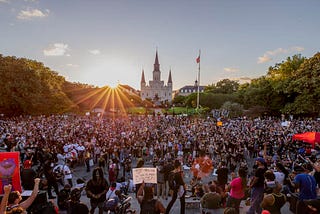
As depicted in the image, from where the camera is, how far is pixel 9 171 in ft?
20.5

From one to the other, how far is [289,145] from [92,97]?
4936 cm

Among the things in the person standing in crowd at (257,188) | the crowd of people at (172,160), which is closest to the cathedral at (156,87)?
the crowd of people at (172,160)

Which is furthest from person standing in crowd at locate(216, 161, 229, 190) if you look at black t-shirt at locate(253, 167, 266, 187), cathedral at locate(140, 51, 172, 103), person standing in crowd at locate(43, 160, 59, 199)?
cathedral at locate(140, 51, 172, 103)

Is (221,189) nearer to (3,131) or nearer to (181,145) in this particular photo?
(181,145)

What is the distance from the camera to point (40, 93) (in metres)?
34.1

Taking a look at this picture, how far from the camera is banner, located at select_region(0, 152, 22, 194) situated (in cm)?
618

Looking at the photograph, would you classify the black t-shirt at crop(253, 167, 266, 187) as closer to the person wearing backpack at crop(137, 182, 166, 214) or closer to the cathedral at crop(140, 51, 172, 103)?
the person wearing backpack at crop(137, 182, 166, 214)

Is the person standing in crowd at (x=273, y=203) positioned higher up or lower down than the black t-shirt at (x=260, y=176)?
lower down

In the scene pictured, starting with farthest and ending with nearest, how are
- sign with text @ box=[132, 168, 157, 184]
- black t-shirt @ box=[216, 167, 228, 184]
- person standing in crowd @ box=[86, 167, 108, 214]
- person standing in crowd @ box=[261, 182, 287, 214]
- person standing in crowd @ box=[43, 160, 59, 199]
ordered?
person standing in crowd @ box=[43, 160, 59, 199]
black t-shirt @ box=[216, 167, 228, 184]
person standing in crowd @ box=[86, 167, 108, 214]
sign with text @ box=[132, 168, 157, 184]
person standing in crowd @ box=[261, 182, 287, 214]

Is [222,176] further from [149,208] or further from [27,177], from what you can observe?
[27,177]

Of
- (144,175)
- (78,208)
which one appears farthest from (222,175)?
(78,208)

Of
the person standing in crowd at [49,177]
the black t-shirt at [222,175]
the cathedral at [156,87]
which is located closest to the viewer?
the black t-shirt at [222,175]

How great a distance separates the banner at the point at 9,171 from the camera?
618 centimetres

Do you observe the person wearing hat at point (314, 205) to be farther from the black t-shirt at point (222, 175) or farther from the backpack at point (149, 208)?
the backpack at point (149, 208)
